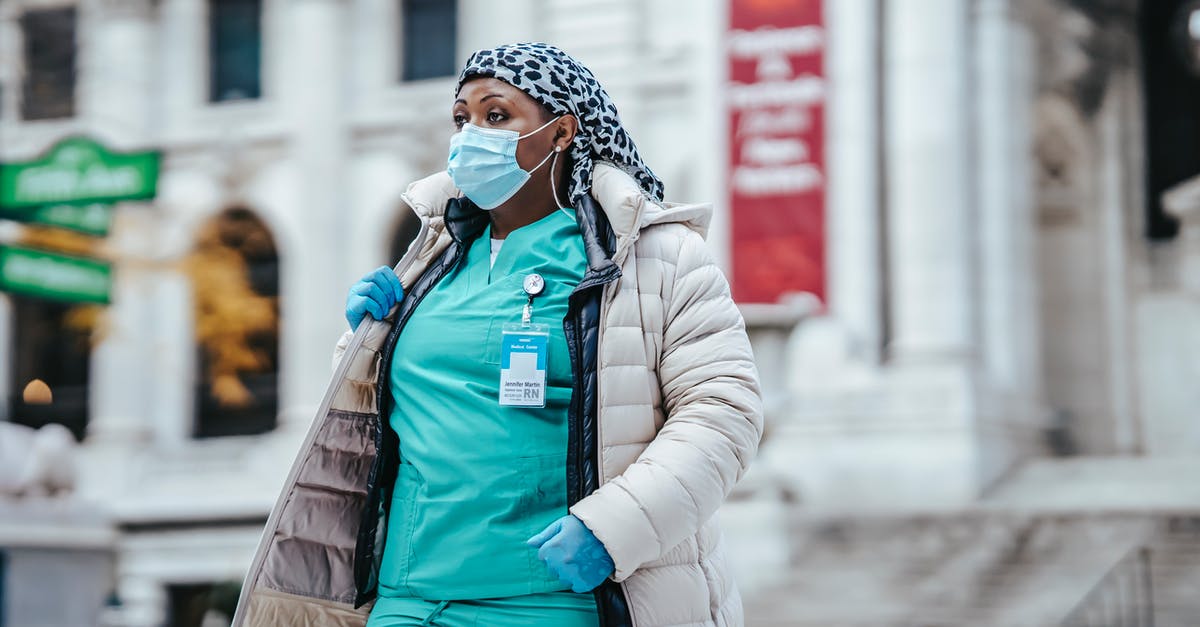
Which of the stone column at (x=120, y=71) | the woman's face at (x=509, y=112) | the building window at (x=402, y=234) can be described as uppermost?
the stone column at (x=120, y=71)

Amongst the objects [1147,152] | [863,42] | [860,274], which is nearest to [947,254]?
[860,274]

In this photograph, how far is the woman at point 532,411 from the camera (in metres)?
3.44

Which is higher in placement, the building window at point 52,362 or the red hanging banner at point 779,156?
the red hanging banner at point 779,156

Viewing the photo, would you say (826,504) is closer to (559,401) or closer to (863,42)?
(863,42)

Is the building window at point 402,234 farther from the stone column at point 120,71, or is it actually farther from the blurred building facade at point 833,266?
the stone column at point 120,71

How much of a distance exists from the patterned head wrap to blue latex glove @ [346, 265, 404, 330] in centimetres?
44

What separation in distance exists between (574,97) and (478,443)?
770mm

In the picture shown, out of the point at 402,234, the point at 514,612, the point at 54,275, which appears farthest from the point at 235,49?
the point at 514,612

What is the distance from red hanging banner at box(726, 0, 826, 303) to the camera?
2011 cm

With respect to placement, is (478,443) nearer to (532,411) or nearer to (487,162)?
(532,411)

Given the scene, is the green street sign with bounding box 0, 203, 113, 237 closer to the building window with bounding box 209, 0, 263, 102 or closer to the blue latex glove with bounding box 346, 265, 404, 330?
the blue latex glove with bounding box 346, 265, 404, 330

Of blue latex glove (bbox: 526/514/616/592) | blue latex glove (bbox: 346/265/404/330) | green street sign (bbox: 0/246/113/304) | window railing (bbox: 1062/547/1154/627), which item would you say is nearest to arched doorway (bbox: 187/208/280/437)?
green street sign (bbox: 0/246/113/304)

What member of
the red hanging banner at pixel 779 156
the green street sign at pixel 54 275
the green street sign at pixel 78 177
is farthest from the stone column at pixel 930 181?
the green street sign at pixel 54 275

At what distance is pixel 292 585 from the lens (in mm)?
3816
